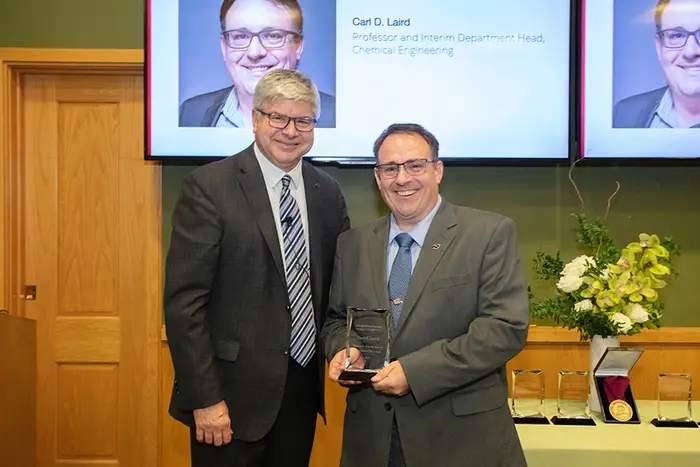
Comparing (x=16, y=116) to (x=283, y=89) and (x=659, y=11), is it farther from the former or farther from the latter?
(x=659, y=11)

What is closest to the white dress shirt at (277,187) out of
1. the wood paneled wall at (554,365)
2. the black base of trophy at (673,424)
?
the black base of trophy at (673,424)

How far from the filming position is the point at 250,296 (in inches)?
77.9

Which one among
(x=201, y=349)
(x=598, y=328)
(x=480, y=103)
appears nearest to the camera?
(x=201, y=349)

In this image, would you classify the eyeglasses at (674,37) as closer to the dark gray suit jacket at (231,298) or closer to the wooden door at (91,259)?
the dark gray suit jacket at (231,298)

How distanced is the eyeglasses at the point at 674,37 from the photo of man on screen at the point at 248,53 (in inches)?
56.6

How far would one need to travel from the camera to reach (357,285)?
6.14ft

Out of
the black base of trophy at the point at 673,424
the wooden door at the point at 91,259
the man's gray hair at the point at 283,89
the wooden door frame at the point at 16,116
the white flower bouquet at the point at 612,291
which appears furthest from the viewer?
the wooden door at the point at 91,259

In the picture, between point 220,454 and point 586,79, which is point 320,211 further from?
point 586,79

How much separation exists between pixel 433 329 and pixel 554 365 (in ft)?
5.88

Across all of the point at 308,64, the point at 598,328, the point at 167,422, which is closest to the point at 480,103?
the point at 308,64

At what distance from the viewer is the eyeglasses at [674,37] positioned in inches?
125

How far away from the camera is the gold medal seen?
91.7 inches

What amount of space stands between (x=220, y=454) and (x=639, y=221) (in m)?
2.25

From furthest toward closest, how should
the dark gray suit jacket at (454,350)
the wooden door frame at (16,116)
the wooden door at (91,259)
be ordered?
the wooden door at (91,259), the wooden door frame at (16,116), the dark gray suit jacket at (454,350)
